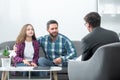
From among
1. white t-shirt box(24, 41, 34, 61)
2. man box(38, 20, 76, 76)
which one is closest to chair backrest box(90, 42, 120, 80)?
man box(38, 20, 76, 76)

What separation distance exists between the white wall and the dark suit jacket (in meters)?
2.17

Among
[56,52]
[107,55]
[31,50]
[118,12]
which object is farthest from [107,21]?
[107,55]

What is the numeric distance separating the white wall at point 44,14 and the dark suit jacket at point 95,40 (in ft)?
7.10

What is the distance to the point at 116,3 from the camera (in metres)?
5.86

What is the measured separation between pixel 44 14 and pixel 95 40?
238cm

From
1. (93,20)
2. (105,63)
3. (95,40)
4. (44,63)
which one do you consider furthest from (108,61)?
(44,63)

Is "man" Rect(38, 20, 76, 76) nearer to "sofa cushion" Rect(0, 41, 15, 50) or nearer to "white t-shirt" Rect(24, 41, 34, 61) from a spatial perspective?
"white t-shirt" Rect(24, 41, 34, 61)

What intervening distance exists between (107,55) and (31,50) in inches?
70.6

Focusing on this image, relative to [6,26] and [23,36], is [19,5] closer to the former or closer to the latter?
[6,26]

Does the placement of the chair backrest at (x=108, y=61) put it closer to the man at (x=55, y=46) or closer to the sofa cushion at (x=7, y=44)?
the man at (x=55, y=46)

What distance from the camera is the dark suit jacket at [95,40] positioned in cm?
372

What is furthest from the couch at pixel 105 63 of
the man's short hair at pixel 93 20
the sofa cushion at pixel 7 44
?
the sofa cushion at pixel 7 44

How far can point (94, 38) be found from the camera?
12.2 ft

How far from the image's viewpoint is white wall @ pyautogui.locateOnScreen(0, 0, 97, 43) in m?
5.93
